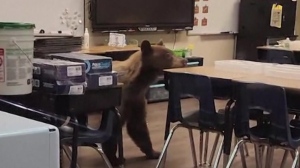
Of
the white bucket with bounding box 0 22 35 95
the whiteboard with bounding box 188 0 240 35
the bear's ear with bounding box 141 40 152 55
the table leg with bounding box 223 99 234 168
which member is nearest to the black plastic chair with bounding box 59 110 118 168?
the white bucket with bounding box 0 22 35 95

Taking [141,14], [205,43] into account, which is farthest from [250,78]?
[205,43]

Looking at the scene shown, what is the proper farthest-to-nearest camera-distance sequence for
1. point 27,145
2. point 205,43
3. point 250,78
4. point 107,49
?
point 205,43 → point 107,49 → point 250,78 → point 27,145

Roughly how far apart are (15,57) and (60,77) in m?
0.28

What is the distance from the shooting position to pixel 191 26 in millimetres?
6766

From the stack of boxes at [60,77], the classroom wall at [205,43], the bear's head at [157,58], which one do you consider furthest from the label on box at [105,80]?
the classroom wall at [205,43]

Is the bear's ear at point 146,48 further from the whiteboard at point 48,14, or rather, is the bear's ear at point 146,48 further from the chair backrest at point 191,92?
the whiteboard at point 48,14

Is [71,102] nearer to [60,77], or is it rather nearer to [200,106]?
[60,77]

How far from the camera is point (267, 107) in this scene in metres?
2.83

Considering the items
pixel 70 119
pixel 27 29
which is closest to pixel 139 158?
pixel 70 119

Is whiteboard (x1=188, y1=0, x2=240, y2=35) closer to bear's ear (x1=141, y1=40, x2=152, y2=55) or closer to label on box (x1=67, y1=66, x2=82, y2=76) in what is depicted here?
bear's ear (x1=141, y1=40, x2=152, y2=55)

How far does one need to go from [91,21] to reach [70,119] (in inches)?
137

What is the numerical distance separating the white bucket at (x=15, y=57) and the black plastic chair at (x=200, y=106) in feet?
4.30

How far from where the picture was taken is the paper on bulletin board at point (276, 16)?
23.7 feet

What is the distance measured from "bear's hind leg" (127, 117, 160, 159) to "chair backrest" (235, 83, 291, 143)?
38.8 inches
